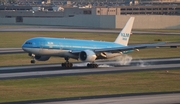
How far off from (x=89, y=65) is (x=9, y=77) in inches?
538

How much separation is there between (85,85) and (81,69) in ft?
45.3

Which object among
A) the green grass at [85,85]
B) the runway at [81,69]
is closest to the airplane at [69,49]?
the runway at [81,69]

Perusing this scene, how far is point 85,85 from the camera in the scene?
165ft

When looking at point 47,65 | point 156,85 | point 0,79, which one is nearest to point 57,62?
point 47,65

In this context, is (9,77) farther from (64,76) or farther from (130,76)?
(130,76)

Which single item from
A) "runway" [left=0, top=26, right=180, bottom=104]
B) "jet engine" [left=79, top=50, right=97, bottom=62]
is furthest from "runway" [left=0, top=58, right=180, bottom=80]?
"jet engine" [left=79, top=50, right=97, bottom=62]

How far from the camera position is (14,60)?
7544 cm

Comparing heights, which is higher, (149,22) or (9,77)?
(9,77)

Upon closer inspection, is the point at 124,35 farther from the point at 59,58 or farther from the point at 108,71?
the point at 108,71

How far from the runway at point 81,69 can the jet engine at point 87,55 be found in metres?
1.23

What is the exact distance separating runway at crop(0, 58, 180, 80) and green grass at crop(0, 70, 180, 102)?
349 centimetres

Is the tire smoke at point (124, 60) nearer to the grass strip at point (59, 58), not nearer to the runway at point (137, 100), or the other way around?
the grass strip at point (59, 58)

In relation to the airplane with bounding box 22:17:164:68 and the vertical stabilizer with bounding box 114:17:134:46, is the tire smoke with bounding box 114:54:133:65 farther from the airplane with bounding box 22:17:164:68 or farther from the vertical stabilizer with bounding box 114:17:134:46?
the airplane with bounding box 22:17:164:68

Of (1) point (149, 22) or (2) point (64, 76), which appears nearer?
(2) point (64, 76)
